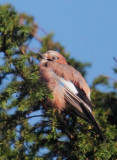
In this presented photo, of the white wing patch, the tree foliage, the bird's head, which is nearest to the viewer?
the tree foliage

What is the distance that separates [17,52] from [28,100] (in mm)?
683

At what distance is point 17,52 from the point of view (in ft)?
15.6

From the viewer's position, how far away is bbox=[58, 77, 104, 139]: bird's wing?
4.72m

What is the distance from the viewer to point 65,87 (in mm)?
5262

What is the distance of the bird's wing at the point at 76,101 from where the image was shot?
15.5 feet

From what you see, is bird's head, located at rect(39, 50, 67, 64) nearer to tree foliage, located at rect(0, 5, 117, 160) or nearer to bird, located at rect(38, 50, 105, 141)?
bird, located at rect(38, 50, 105, 141)

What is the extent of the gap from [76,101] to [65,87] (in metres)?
0.27

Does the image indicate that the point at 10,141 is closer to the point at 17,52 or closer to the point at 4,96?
the point at 4,96

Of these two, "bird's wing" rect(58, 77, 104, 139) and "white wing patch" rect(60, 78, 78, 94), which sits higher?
"white wing patch" rect(60, 78, 78, 94)

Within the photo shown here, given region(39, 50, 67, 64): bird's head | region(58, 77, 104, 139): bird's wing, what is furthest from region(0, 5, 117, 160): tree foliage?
region(39, 50, 67, 64): bird's head

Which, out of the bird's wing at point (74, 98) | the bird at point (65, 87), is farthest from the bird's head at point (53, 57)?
the bird's wing at point (74, 98)

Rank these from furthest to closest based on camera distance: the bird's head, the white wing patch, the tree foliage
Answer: the bird's head → the white wing patch → the tree foliage

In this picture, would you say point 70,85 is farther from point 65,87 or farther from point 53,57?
point 53,57

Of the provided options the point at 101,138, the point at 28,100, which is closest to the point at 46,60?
the point at 28,100
